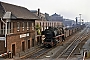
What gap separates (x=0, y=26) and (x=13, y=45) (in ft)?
12.4

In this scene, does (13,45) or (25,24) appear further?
(25,24)

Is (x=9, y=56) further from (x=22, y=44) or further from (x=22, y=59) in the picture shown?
(x=22, y=44)

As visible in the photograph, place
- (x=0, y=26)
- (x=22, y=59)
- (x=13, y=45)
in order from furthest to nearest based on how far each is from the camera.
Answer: (x=13, y=45) → (x=0, y=26) → (x=22, y=59)

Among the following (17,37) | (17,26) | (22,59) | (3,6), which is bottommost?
(22,59)

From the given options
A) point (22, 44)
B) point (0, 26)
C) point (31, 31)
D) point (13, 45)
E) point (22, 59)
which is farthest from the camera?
point (31, 31)

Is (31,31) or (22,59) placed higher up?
(31,31)

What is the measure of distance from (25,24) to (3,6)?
20.9 ft

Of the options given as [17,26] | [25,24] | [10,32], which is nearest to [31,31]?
[25,24]

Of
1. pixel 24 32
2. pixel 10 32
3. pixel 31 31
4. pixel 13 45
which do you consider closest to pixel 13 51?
pixel 13 45

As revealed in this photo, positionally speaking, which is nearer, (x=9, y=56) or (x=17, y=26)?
(x=9, y=56)

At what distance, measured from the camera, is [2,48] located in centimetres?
2514

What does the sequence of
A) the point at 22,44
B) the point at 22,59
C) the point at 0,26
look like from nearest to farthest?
the point at 22,59 < the point at 0,26 < the point at 22,44

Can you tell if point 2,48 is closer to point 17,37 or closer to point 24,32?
point 17,37

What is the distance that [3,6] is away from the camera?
27.4 meters
